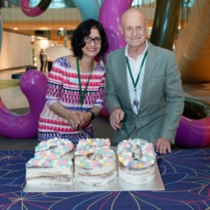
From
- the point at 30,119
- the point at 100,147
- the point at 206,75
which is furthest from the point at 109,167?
the point at 206,75

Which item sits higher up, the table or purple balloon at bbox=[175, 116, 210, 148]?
the table

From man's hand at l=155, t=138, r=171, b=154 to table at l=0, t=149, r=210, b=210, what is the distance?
0.18 m

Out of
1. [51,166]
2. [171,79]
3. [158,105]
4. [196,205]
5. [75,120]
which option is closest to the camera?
[196,205]

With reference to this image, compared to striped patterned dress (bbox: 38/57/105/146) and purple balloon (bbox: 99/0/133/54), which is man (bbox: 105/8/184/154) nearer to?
striped patterned dress (bbox: 38/57/105/146)

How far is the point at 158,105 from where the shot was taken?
1618 mm

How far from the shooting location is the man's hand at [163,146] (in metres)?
1.42

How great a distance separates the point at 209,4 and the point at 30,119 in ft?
13.7

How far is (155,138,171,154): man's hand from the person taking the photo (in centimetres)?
142

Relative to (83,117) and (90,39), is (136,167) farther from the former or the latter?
(90,39)

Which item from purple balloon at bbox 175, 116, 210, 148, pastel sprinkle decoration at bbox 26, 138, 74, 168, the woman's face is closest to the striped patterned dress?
the woman's face

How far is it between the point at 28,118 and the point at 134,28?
2.47 m

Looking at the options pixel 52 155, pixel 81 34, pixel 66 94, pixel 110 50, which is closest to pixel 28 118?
pixel 110 50

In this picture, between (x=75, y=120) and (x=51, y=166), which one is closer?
(x=51, y=166)

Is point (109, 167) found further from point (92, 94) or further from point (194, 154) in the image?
point (92, 94)
